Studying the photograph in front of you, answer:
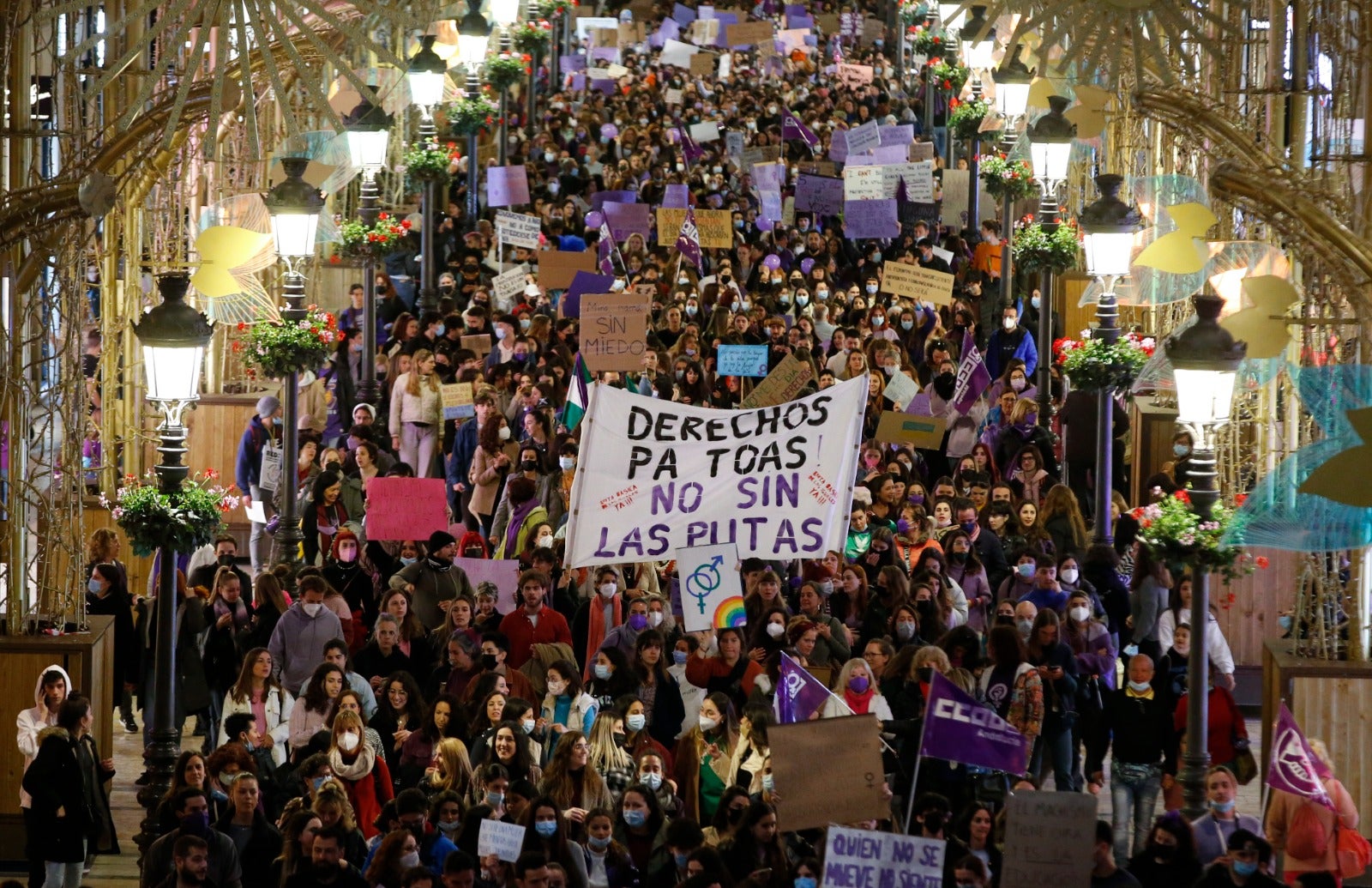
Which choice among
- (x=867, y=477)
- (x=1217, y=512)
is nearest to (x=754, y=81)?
(x=867, y=477)

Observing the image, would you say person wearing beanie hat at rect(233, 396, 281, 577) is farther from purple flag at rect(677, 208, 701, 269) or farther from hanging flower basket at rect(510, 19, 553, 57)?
hanging flower basket at rect(510, 19, 553, 57)

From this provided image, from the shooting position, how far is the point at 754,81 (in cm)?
4603

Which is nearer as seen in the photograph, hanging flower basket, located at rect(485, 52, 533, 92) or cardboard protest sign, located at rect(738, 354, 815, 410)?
cardboard protest sign, located at rect(738, 354, 815, 410)

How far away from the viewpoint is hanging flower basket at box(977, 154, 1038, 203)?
90.6 ft

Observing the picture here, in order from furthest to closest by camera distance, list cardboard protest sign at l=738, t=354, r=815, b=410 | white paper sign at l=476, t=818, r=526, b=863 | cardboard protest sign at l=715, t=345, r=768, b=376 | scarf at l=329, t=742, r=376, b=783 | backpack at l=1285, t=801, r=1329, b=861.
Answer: cardboard protest sign at l=715, t=345, r=768, b=376 → cardboard protest sign at l=738, t=354, r=815, b=410 → scarf at l=329, t=742, r=376, b=783 → backpack at l=1285, t=801, r=1329, b=861 → white paper sign at l=476, t=818, r=526, b=863

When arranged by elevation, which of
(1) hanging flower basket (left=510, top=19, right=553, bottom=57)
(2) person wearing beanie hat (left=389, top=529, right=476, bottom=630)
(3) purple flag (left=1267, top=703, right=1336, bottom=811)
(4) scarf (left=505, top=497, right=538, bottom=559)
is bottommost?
(3) purple flag (left=1267, top=703, right=1336, bottom=811)

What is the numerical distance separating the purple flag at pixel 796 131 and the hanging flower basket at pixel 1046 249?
14.2m

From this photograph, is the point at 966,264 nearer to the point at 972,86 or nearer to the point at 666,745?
the point at 972,86

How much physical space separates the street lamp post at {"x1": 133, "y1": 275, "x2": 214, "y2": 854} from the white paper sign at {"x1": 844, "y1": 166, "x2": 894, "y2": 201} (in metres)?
17.9

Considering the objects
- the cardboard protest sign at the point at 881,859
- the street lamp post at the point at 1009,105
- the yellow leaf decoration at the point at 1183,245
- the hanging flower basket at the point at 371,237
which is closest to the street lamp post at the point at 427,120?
the hanging flower basket at the point at 371,237

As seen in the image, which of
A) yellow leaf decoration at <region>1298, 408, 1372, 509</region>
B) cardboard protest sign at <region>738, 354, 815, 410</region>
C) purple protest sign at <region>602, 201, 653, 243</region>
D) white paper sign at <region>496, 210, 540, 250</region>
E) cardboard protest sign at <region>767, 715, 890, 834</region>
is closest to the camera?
yellow leaf decoration at <region>1298, 408, 1372, 509</region>

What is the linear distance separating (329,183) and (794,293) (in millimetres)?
6115

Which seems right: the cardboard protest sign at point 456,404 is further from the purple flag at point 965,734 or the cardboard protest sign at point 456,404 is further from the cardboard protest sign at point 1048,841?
the cardboard protest sign at point 1048,841

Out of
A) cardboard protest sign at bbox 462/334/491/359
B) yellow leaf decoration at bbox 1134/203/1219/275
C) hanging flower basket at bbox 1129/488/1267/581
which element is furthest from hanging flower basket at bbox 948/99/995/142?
hanging flower basket at bbox 1129/488/1267/581
